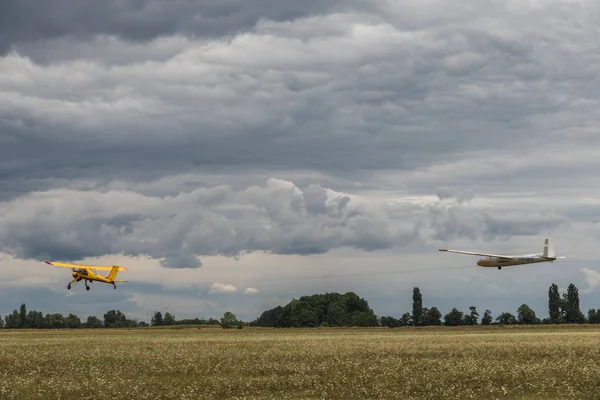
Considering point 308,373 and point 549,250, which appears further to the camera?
point 549,250

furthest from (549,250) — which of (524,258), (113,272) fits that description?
(113,272)

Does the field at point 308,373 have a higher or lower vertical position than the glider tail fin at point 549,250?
lower

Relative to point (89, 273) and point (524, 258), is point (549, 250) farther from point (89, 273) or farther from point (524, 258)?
point (89, 273)

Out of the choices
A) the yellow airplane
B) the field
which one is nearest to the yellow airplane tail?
the yellow airplane

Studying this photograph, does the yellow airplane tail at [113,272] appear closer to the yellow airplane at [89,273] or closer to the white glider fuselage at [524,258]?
the yellow airplane at [89,273]

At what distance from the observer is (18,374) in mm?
48906

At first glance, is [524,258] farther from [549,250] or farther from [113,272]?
[113,272]

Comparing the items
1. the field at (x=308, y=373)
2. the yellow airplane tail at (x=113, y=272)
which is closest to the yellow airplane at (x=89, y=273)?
the yellow airplane tail at (x=113, y=272)

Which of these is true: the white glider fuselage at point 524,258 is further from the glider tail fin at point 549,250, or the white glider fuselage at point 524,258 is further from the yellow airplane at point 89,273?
the yellow airplane at point 89,273

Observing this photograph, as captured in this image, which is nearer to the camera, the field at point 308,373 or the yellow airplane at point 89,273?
the field at point 308,373

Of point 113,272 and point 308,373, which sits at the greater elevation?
point 113,272

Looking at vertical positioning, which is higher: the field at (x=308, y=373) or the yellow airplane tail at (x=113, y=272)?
the yellow airplane tail at (x=113, y=272)

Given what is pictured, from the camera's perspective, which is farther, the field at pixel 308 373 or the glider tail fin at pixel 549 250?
the glider tail fin at pixel 549 250

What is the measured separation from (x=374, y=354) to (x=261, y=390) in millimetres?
21861
